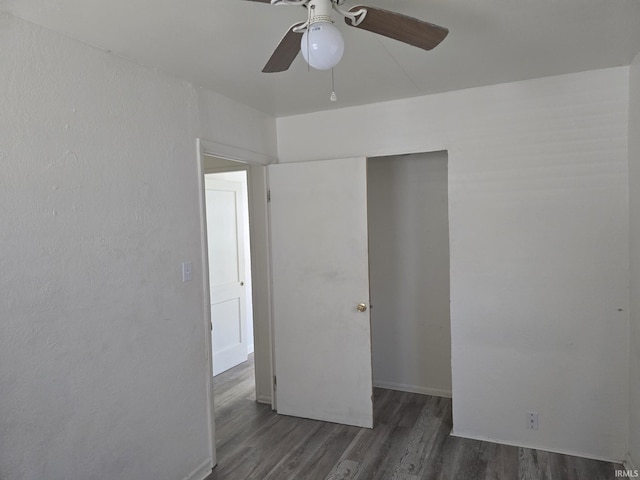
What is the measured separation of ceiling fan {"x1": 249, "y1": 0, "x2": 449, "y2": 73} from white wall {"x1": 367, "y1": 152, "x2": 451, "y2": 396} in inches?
84.9

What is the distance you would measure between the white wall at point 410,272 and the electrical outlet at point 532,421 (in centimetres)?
93

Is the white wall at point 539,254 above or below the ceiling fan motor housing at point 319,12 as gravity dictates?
below

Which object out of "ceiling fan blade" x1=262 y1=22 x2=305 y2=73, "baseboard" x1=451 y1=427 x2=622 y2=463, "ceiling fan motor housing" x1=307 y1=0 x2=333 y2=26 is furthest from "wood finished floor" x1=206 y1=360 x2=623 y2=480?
"ceiling fan motor housing" x1=307 y1=0 x2=333 y2=26

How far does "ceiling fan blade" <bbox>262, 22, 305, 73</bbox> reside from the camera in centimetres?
152

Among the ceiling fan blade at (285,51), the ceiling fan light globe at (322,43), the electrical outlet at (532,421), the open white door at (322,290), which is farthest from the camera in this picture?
the open white door at (322,290)

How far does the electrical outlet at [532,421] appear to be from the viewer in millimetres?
2736

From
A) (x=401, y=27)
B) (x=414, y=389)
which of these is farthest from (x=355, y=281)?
(x=401, y=27)

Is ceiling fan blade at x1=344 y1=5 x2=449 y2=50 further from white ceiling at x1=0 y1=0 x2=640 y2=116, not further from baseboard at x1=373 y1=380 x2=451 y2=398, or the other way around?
baseboard at x1=373 y1=380 x2=451 y2=398

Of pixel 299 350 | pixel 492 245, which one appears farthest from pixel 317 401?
pixel 492 245

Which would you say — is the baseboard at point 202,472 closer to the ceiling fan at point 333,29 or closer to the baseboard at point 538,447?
the baseboard at point 538,447

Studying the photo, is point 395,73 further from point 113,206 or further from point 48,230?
point 48,230

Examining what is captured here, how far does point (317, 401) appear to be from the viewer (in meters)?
3.28

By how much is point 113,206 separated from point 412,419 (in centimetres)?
255

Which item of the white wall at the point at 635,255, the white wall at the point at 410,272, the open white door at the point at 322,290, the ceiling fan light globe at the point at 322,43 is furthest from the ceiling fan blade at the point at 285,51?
the white wall at the point at 410,272
